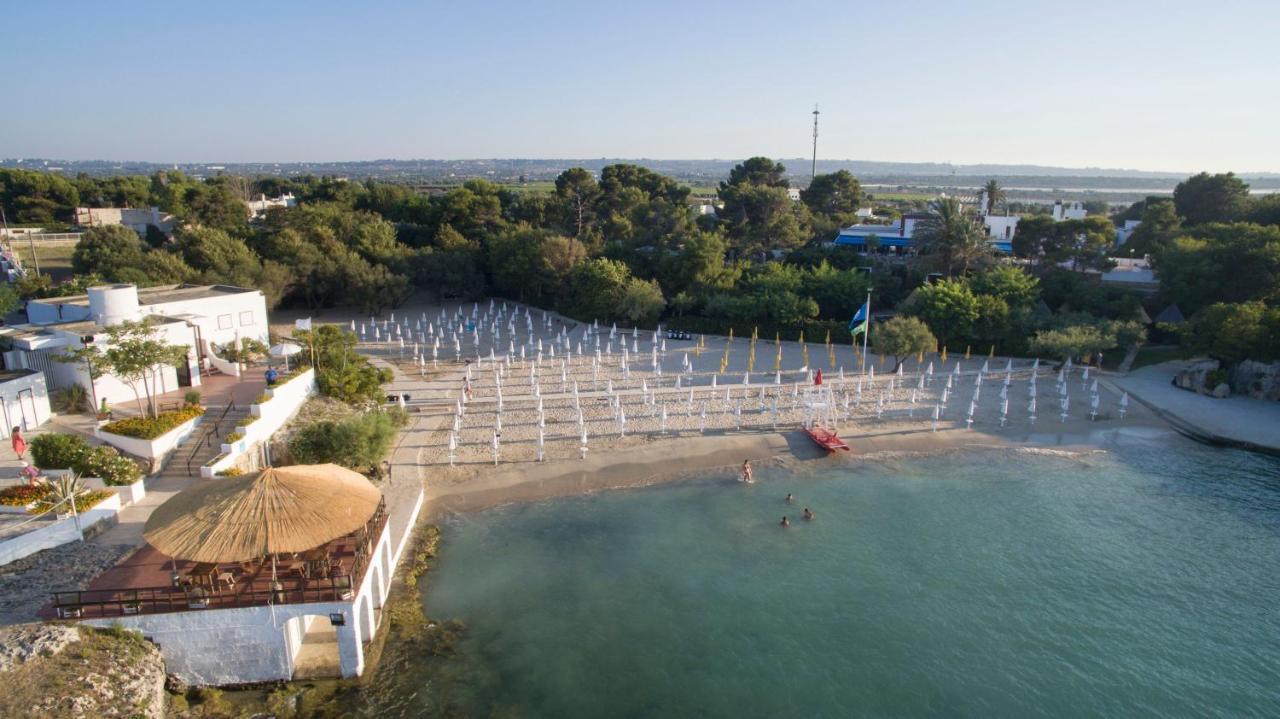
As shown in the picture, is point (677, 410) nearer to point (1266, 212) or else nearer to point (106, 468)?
point (106, 468)

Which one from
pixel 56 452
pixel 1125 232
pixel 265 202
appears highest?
pixel 265 202

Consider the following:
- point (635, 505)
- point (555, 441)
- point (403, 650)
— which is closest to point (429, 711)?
point (403, 650)

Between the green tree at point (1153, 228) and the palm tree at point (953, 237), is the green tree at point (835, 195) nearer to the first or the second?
the green tree at point (1153, 228)

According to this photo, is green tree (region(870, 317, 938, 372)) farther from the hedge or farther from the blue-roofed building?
the blue-roofed building

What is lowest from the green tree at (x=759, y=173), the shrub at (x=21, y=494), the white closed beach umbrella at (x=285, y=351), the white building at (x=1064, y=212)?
the shrub at (x=21, y=494)

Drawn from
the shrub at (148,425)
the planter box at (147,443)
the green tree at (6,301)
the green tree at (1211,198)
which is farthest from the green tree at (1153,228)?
the green tree at (6,301)

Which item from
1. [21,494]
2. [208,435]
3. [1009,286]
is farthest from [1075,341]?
[21,494]
